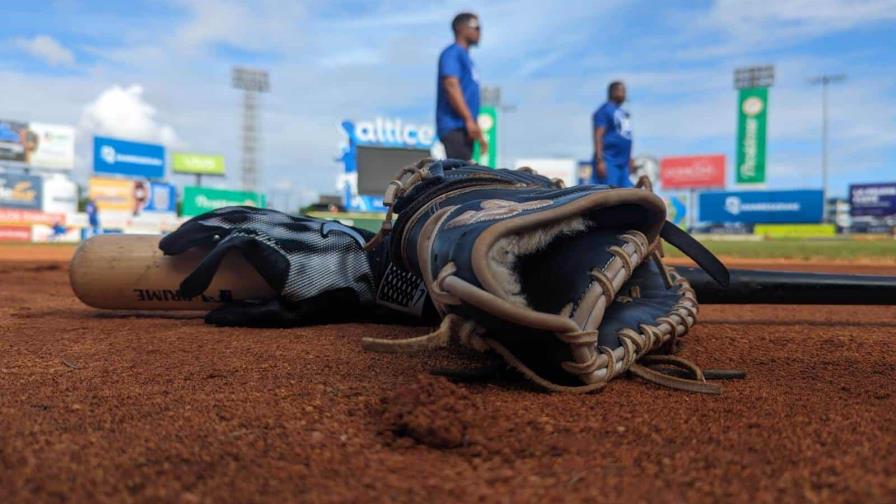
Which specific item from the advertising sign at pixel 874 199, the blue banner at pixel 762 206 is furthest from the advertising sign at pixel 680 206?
the advertising sign at pixel 874 199

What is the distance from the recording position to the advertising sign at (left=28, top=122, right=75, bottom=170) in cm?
2545

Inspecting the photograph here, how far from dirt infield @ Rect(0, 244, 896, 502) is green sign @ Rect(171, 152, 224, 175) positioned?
36.5 meters

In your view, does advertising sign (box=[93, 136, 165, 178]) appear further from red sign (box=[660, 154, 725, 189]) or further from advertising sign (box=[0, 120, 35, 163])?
red sign (box=[660, 154, 725, 189])

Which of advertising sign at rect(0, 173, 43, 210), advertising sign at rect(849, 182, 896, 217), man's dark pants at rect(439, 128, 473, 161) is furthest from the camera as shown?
advertising sign at rect(849, 182, 896, 217)

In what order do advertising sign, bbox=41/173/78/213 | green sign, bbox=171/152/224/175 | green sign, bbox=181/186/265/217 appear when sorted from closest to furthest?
green sign, bbox=181/186/265/217
advertising sign, bbox=41/173/78/213
green sign, bbox=171/152/224/175

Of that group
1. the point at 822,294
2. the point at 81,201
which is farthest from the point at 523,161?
the point at 822,294

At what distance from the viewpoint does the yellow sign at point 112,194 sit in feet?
82.2

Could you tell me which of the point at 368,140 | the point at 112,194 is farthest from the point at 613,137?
the point at 112,194

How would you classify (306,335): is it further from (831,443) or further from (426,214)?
(831,443)

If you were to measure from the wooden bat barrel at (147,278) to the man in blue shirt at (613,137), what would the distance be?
4.45 m

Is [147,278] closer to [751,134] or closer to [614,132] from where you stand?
[614,132]

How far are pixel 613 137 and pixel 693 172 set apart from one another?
30321 millimetres

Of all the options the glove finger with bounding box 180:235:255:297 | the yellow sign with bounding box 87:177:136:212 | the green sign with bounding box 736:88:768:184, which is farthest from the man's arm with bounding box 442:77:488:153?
the green sign with bounding box 736:88:768:184

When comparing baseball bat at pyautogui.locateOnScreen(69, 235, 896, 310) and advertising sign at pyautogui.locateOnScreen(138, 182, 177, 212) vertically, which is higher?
advertising sign at pyautogui.locateOnScreen(138, 182, 177, 212)
